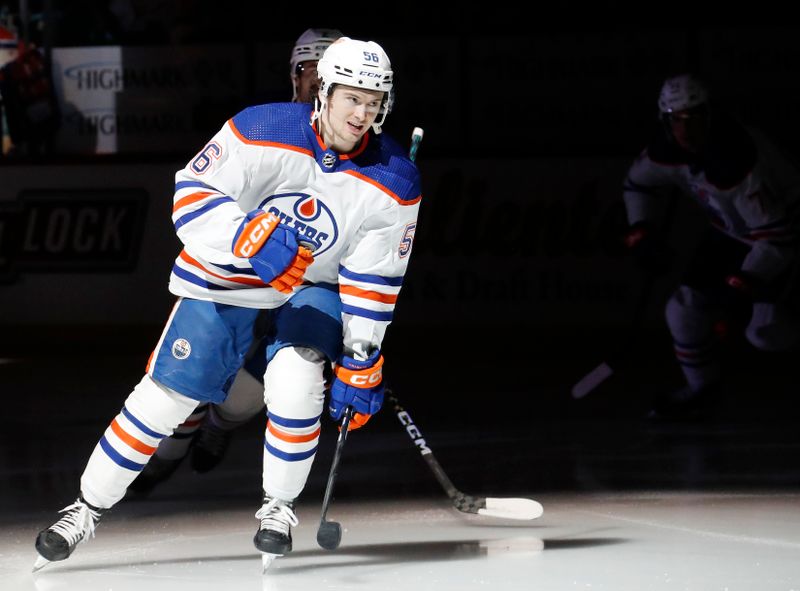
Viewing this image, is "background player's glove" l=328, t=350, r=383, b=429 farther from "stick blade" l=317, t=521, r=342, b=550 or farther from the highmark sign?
the highmark sign

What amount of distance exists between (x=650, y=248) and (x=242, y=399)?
6.40ft

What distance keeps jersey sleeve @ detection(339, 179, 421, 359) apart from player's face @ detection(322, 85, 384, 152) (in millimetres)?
177

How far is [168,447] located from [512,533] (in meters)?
1.05

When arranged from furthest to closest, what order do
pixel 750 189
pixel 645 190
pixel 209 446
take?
1. pixel 645 190
2. pixel 750 189
3. pixel 209 446

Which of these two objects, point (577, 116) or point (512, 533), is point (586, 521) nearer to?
point (512, 533)

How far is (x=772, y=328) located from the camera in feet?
18.1

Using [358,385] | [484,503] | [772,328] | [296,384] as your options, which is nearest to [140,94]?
[772,328]

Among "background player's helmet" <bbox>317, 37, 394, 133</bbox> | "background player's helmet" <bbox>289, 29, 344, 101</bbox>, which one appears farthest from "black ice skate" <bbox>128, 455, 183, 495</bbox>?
"background player's helmet" <bbox>317, 37, 394, 133</bbox>

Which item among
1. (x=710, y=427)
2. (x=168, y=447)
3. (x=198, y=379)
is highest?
(x=198, y=379)

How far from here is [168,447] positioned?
4293 millimetres

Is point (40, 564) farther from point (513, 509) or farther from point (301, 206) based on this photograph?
point (513, 509)

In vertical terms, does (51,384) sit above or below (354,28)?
below

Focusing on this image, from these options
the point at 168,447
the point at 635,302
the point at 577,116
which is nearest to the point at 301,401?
the point at 168,447

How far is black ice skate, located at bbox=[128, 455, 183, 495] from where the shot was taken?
168 inches
